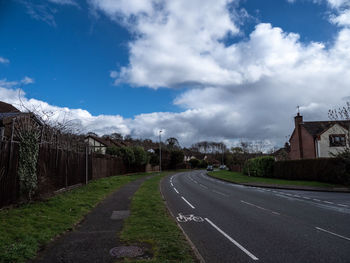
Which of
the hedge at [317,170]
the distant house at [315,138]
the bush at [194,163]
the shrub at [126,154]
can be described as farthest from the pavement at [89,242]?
the bush at [194,163]

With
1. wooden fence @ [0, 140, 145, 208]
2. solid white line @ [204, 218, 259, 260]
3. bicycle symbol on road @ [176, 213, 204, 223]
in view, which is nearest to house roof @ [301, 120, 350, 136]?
wooden fence @ [0, 140, 145, 208]

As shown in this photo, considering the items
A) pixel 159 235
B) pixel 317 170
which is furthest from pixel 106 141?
pixel 159 235

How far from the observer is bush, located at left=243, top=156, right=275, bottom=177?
3812cm

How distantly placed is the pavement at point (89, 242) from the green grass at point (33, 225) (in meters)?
0.25

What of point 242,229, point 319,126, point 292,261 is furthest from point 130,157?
point 292,261

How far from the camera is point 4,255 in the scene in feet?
16.5

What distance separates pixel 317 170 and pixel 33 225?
88.5ft

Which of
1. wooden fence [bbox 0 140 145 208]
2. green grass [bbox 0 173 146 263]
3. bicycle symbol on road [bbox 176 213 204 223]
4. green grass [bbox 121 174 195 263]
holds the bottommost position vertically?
bicycle symbol on road [bbox 176 213 204 223]

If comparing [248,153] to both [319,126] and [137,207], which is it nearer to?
[319,126]

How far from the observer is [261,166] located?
3966cm

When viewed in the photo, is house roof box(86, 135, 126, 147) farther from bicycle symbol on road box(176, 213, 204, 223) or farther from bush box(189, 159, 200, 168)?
bicycle symbol on road box(176, 213, 204, 223)

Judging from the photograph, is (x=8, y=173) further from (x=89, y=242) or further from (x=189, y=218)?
(x=189, y=218)

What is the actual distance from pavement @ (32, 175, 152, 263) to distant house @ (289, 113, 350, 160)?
1353 inches

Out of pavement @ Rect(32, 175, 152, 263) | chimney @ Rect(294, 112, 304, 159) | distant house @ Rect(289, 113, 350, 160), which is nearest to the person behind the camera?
pavement @ Rect(32, 175, 152, 263)
